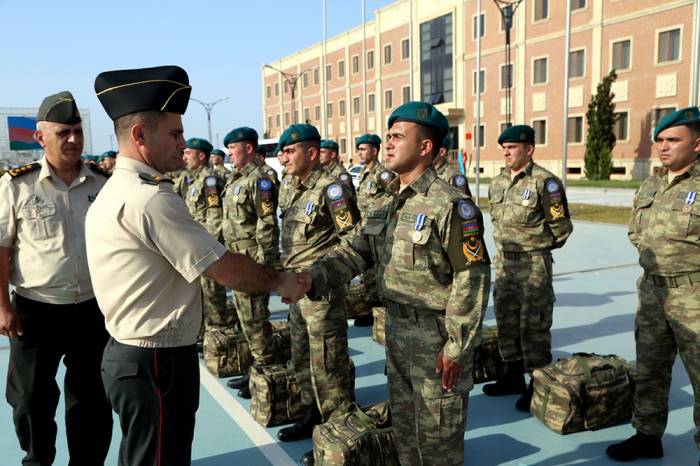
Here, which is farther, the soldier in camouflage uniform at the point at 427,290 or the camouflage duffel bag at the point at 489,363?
the camouflage duffel bag at the point at 489,363

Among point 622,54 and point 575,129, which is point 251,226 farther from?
point 575,129

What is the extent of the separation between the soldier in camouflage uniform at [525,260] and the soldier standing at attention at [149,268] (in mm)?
2975

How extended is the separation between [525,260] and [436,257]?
7.52 feet

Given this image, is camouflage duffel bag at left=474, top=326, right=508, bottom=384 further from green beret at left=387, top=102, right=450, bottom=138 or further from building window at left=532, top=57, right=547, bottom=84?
building window at left=532, top=57, right=547, bottom=84

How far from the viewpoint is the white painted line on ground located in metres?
3.65

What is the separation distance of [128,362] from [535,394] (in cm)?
298

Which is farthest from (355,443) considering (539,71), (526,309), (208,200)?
(539,71)

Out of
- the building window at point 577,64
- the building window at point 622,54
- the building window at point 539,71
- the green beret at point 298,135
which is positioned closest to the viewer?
the green beret at point 298,135

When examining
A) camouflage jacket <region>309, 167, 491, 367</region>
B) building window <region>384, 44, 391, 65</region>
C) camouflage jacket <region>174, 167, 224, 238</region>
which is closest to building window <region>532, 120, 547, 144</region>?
building window <region>384, 44, 391, 65</region>

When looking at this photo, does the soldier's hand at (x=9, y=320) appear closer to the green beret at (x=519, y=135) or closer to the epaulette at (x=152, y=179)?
the epaulette at (x=152, y=179)

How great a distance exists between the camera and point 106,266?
216cm

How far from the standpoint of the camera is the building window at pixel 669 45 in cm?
2795

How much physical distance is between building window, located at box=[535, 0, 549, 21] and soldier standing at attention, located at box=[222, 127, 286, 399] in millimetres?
32578

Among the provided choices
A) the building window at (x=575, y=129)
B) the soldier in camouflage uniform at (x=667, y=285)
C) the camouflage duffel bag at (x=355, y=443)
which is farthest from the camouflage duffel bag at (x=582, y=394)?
the building window at (x=575, y=129)
